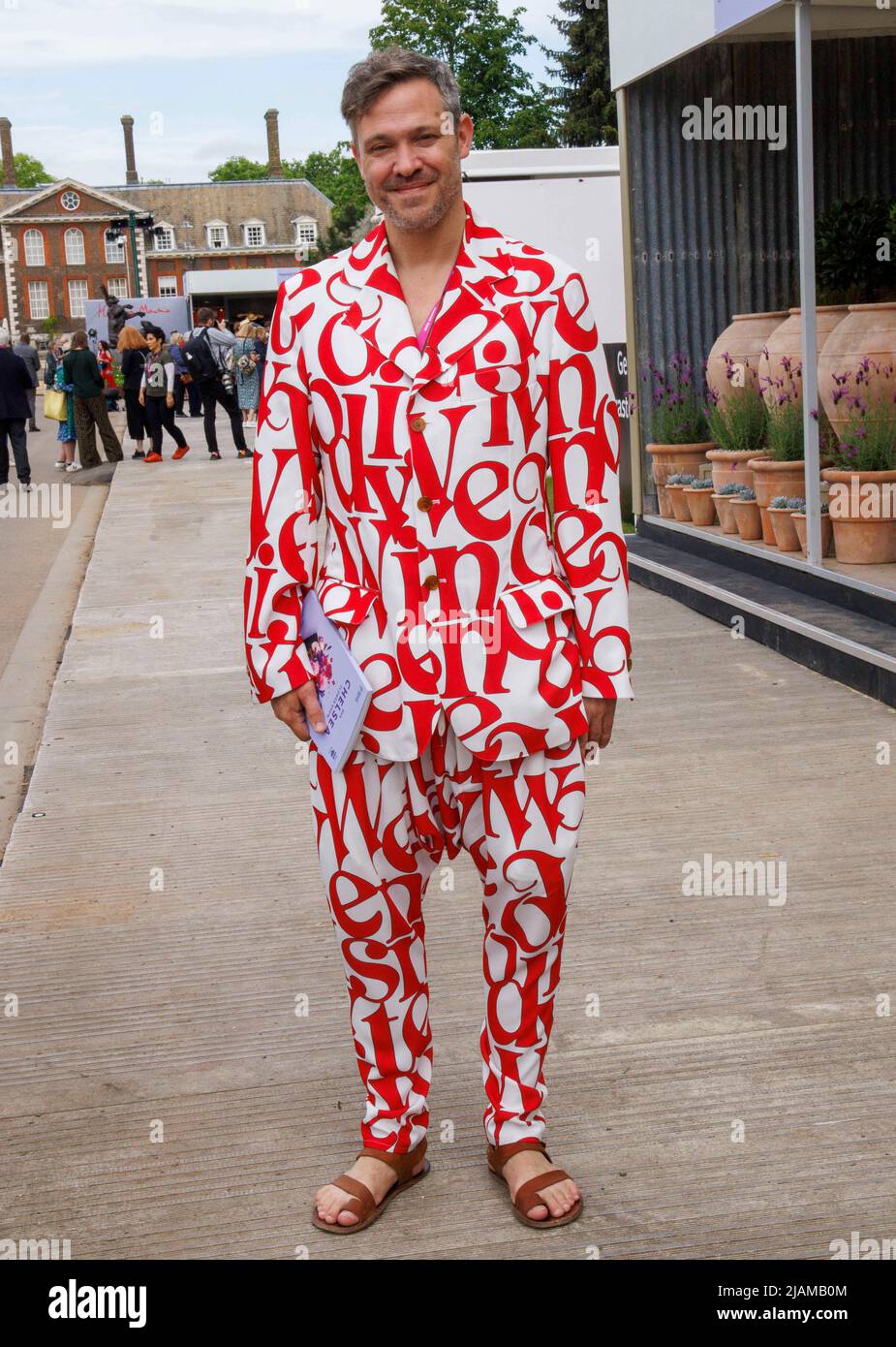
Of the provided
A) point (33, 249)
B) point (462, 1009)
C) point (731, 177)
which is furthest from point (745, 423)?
point (33, 249)

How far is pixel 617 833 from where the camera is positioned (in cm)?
491

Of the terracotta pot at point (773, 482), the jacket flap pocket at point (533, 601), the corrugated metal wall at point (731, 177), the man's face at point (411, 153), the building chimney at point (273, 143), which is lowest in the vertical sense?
the terracotta pot at point (773, 482)

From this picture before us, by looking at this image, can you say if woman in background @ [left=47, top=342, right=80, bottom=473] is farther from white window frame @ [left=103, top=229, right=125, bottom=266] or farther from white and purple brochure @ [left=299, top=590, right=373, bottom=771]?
white window frame @ [left=103, top=229, right=125, bottom=266]

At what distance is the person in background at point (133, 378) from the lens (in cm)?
1988

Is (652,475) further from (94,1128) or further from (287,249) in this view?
(287,249)

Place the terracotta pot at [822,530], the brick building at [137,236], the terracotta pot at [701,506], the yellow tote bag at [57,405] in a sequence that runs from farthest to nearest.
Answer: the brick building at [137,236]
the yellow tote bag at [57,405]
the terracotta pot at [701,506]
the terracotta pot at [822,530]

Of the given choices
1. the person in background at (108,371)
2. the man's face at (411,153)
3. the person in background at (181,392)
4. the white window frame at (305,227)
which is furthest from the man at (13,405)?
the white window frame at (305,227)

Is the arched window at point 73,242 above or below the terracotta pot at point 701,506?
above

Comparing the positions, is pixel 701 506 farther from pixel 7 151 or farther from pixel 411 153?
pixel 7 151

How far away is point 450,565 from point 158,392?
1767cm

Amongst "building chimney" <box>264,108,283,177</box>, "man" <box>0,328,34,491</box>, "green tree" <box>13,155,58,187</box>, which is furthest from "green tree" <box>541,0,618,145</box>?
"green tree" <box>13,155,58,187</box>

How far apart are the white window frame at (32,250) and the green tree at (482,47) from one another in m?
51.7

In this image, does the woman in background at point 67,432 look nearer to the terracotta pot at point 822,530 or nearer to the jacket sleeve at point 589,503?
the terracotta pot at point 822,530
